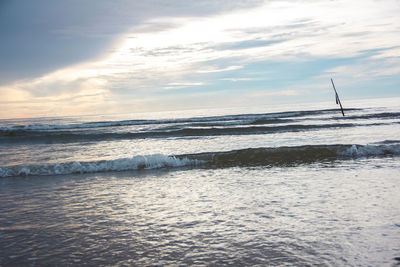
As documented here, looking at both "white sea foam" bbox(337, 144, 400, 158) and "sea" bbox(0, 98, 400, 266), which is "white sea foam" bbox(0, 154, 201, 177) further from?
"white sea foam" bbox(337, 144, 400, 158)

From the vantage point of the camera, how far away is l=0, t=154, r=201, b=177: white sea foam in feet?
35.7

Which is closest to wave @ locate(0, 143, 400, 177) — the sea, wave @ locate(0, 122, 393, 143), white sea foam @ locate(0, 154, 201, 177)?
white sea foam @ locate(0, 154, 201, 177)

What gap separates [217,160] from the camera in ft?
38.8

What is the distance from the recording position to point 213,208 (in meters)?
5.69

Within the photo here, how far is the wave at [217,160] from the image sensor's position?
1087cm

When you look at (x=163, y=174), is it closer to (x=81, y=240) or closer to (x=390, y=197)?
(x=81, y=240)

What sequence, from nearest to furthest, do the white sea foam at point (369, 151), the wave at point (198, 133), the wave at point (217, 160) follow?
the wave at point (217, 160) → the white sea foam at point (369, 151) → the wave at point (198, 133)

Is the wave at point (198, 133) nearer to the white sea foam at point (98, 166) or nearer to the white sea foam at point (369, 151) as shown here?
the white sea foam at point (369, 151)

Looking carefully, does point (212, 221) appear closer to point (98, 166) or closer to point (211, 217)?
point (211, 217)

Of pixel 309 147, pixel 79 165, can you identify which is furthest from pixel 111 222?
pixel 309 147

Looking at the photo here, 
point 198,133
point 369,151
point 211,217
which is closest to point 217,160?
point 369,151

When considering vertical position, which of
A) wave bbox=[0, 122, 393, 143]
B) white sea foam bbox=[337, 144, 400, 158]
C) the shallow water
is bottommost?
the shallow water

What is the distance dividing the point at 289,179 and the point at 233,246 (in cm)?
433

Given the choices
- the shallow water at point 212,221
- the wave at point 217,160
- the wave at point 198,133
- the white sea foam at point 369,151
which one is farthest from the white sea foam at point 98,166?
the wave at point 198,133
